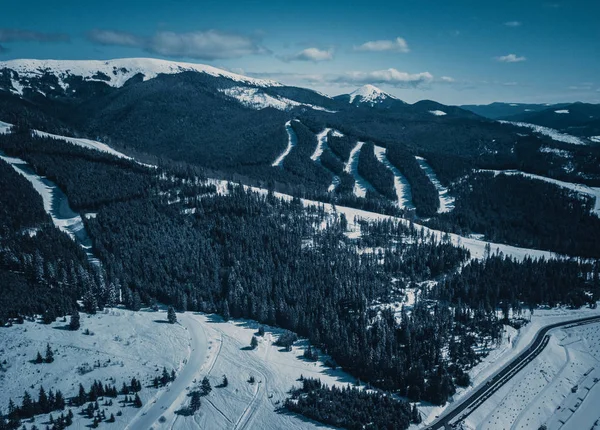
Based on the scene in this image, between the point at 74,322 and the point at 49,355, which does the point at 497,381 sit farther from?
the point at 74,322

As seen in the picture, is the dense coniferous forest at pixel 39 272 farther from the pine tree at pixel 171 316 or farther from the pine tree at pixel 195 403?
the pine tree at pixel 195 403

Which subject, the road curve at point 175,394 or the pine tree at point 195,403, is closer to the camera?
the road curve at point 175,394

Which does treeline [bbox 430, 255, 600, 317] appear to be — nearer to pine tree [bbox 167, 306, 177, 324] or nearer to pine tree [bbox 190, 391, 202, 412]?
pine tree [bbox 167, 306, 177, 324]

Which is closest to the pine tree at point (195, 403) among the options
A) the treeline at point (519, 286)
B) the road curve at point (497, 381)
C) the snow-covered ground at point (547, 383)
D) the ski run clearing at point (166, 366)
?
the ski run clearing at point (166, 366)

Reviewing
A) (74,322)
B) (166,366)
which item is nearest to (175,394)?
(166,366)

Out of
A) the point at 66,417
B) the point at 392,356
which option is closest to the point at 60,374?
the point at 66,417

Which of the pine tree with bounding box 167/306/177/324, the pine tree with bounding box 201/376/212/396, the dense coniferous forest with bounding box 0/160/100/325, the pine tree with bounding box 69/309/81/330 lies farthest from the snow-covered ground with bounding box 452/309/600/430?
the dense coniferous forest with bounding box 0/160/100/325
